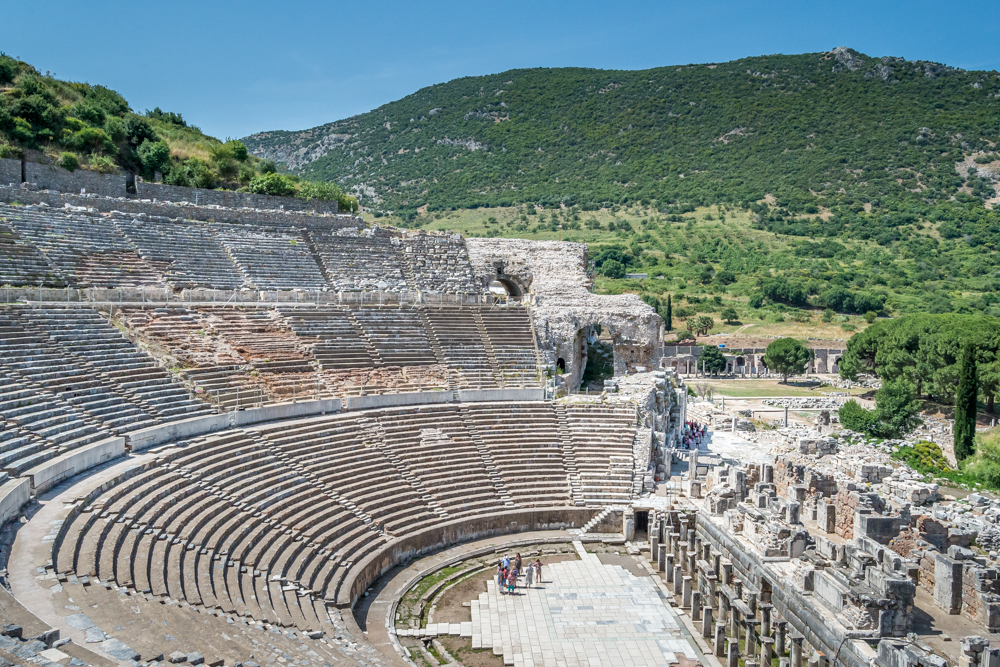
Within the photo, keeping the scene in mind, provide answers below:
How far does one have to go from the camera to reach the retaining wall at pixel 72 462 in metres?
12.9

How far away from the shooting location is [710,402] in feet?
135

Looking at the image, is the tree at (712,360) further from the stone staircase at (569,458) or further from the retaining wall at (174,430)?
the retaining wall at (174,430)

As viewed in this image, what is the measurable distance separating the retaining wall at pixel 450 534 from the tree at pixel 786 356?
3953 centimetres

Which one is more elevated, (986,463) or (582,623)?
(986,463)

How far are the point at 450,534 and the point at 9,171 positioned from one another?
22.5 m

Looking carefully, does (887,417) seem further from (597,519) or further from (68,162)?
(68,162)

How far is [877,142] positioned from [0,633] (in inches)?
4476

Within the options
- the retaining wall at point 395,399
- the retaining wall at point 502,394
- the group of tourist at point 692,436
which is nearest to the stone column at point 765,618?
the retaining wall at point 502,394

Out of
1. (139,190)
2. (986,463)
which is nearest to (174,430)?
(139,190)

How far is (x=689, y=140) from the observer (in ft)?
346

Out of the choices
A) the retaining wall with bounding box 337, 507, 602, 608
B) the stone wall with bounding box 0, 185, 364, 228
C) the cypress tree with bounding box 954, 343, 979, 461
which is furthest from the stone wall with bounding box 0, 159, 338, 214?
the cypress tree with bounding box 954, 343, 979, 461

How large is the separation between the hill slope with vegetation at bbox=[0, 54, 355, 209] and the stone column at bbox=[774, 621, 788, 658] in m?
29.2

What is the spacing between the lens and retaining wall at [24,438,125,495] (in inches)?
508

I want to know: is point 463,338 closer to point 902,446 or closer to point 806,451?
point 806,451
